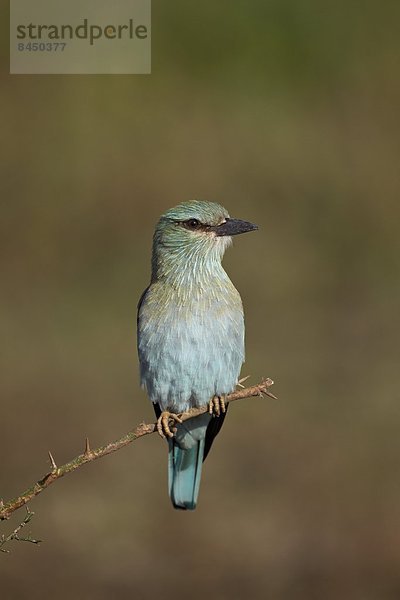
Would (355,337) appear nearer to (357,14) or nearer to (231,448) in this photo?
(231,448)

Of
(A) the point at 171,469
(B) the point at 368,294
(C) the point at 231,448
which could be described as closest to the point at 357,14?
(B) the point at 368,294

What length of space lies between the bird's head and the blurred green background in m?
3.92

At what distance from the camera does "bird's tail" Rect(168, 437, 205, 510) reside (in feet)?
17.5

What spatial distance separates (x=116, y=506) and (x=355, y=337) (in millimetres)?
2904

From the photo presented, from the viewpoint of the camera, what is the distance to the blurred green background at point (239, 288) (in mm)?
9117

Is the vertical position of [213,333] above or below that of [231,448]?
above

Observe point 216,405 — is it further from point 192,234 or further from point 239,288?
point 239,288

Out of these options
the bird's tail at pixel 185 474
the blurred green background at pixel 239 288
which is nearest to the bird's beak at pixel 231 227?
the bird's tail at pixel 185 474

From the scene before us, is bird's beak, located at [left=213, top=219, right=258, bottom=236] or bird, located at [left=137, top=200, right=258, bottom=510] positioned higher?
bird's beak, located at [left=213, top=219, right=258, bottom=236]

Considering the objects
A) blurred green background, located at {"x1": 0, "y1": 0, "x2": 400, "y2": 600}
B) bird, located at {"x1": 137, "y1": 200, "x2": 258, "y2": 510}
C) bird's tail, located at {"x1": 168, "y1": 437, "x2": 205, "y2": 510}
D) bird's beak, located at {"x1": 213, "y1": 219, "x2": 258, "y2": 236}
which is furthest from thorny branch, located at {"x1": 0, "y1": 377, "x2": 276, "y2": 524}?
blurred green background, located at {"x1": 0, "y1": 0, "x2": 400, "y2": 600}

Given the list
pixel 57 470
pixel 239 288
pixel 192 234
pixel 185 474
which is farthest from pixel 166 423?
pixel 239 288

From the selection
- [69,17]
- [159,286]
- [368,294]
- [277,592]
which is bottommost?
[277,592]

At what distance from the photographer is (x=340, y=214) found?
12.0 m

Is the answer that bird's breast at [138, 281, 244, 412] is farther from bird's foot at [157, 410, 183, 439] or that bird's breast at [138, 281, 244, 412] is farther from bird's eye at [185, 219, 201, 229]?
bird's eye at [185, 219, 201, 229]
